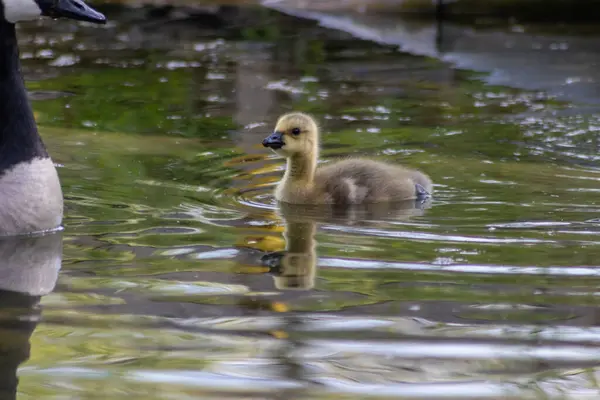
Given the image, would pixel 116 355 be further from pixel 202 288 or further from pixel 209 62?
pixel 209 62

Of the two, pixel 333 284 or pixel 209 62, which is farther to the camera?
pixel 209 62

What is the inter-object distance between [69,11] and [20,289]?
210 centimetres

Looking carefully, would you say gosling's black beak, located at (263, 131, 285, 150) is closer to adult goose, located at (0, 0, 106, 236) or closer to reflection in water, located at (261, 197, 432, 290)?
reflection in water, located at (261, 197, 432, 290)

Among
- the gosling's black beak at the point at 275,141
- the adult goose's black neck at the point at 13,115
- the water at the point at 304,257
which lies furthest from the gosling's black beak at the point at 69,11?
the gosling's black beak at the point at 275,141

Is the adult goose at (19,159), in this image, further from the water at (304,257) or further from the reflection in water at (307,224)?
the reflection in water at (307,224)

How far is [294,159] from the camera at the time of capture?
7.33m

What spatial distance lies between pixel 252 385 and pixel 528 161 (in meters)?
4.87

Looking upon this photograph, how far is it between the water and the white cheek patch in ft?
3.81

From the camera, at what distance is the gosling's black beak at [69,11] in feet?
21.6

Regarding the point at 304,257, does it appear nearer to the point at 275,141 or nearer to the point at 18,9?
the point at 275,141

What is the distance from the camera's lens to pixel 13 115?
6258 mm

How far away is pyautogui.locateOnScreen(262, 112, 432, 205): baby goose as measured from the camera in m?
7.13

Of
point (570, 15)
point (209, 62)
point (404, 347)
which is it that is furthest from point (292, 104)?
point (570, 15)

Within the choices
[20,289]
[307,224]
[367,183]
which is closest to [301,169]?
[367,183]
